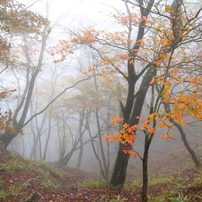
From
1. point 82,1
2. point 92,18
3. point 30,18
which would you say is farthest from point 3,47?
point 92,18

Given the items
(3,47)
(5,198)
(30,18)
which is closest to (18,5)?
(30,18)

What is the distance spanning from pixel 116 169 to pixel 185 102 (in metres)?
3.82

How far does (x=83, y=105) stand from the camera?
→ 11922 millimetres

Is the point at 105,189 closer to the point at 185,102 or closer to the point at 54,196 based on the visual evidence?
the point at 54,196

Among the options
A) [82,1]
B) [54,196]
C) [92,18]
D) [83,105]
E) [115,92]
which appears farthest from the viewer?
[92,18]

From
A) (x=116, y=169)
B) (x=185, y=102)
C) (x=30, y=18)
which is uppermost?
(x=30, y=18)

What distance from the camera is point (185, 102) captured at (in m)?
3.79

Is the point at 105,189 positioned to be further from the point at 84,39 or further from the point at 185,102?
the point at 84,39

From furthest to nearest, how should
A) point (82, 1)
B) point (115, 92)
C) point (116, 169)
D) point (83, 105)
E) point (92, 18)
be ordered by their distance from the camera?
point (92, 18)
point (82, 1)
point (83, 105)
point (115, 92)
point (116, 169)

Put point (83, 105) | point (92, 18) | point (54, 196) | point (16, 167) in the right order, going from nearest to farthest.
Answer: point (54, 196) → point (16, 167) → point (83, 105) → point (92, 18)

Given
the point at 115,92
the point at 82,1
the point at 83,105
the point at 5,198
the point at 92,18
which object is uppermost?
the point at 92,18

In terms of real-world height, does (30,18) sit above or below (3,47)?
above

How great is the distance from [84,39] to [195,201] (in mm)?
5819

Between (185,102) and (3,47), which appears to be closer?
(185,102)
